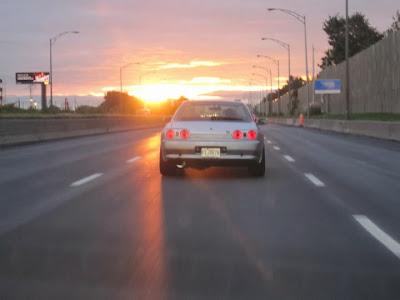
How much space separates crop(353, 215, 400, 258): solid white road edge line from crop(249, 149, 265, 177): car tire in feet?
14.3

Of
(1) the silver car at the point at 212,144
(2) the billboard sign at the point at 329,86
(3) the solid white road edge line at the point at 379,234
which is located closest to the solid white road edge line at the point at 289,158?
(1) the silver car at the point at 212,144

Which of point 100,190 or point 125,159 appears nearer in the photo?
point 100,190

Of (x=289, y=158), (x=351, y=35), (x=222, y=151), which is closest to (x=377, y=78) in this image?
(x=289, y=158)

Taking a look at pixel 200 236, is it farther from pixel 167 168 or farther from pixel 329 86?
pixel 329 86

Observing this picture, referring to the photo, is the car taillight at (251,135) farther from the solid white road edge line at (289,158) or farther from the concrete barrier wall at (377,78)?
the concrete barrier wall at (377,78)

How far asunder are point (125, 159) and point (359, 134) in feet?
66.3

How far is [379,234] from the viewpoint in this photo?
23.5ft

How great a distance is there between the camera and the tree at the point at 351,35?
110 meters

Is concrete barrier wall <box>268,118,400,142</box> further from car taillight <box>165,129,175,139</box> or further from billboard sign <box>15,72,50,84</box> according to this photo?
billboard sign <box>15,72,50,84</box>

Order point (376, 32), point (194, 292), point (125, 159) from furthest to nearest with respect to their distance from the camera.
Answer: point (376, 32), point (125, 159), point (194, 292)

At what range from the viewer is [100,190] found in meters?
10.8

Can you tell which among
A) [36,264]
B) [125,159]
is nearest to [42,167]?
[125,159]

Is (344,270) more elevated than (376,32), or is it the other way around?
(376,32)

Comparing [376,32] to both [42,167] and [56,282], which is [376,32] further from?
[56,282]
